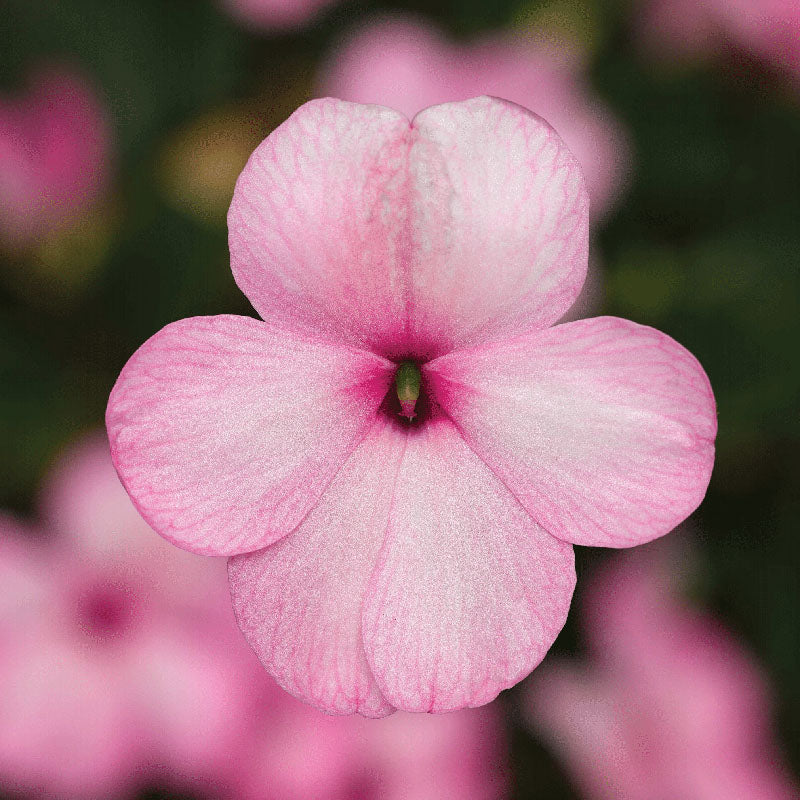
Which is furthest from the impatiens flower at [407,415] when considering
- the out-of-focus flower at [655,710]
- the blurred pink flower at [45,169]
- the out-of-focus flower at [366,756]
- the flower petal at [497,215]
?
the blurred pink flower at [45,169]

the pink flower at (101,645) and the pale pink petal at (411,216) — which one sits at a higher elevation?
the pale pink petal at (411,216)

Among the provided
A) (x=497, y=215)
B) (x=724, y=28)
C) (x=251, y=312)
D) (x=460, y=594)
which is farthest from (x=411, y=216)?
(x=724, y=28)

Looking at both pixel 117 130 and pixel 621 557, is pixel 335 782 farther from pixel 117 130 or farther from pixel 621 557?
pixel 117 130

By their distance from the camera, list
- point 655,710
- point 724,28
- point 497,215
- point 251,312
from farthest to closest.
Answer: point 724,28 → point 655,710 → point 251,312 → point 497,215

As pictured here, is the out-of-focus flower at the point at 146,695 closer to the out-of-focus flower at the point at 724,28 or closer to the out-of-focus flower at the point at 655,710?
the out-of-focus flower at the point at 655,710

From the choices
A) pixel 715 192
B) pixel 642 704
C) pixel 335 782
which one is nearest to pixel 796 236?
pixel 715 192

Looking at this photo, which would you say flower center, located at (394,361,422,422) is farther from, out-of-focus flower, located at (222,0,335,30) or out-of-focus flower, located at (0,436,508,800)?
out-of-focus flower, located at (222,0,335,30)

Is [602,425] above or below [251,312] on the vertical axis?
above

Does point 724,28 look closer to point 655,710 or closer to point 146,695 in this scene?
point 655,710
